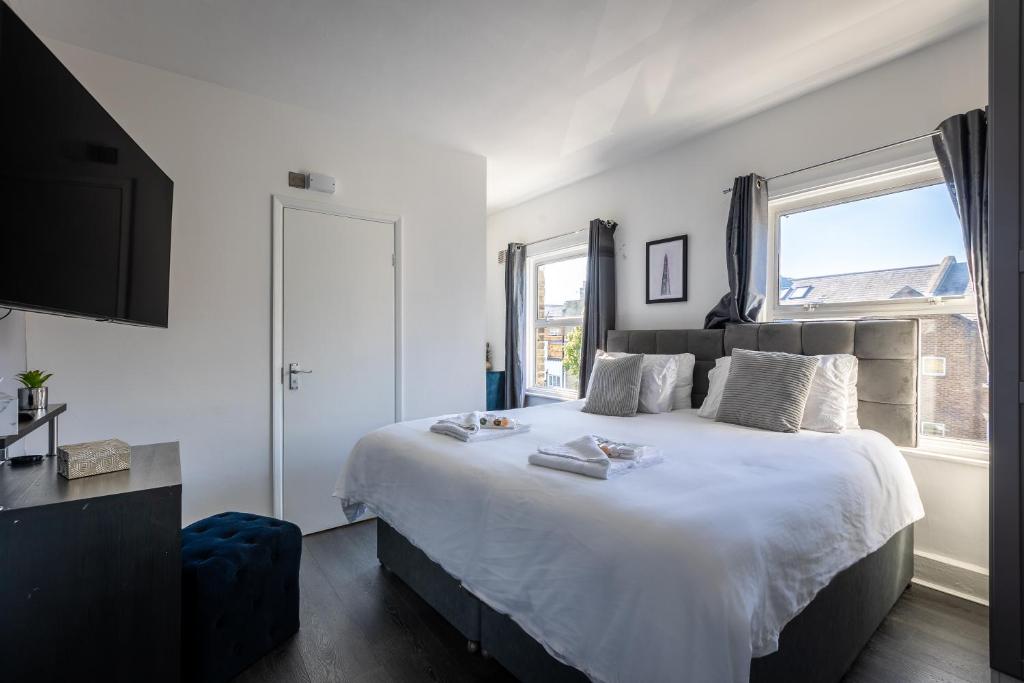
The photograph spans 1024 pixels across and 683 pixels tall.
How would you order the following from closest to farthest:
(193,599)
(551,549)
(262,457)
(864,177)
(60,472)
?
(551,549) < (60,472) < (193,599) < (864,177) < (262,457)

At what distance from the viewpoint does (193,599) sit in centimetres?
163

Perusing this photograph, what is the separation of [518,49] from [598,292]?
210 cm

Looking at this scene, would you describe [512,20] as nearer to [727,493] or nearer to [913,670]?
[727,493]

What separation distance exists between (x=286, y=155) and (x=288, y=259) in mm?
676

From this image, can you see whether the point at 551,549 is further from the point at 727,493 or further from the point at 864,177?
the point at 864,177

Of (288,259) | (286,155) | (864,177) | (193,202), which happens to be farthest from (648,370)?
(193,202)

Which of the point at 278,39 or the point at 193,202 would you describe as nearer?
the point at 278,39

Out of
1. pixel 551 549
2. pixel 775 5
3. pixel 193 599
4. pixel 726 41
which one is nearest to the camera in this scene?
pixel 551 549

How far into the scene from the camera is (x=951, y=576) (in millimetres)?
2393

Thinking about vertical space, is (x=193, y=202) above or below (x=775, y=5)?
below

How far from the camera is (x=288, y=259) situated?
310cm

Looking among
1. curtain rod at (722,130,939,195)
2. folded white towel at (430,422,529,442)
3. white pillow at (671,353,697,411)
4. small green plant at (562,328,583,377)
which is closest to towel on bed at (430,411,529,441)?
folded white towel at (430,422,529,442)

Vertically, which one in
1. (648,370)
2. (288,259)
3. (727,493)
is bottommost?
(727,493)

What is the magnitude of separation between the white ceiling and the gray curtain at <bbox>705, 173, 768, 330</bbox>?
55 cm
